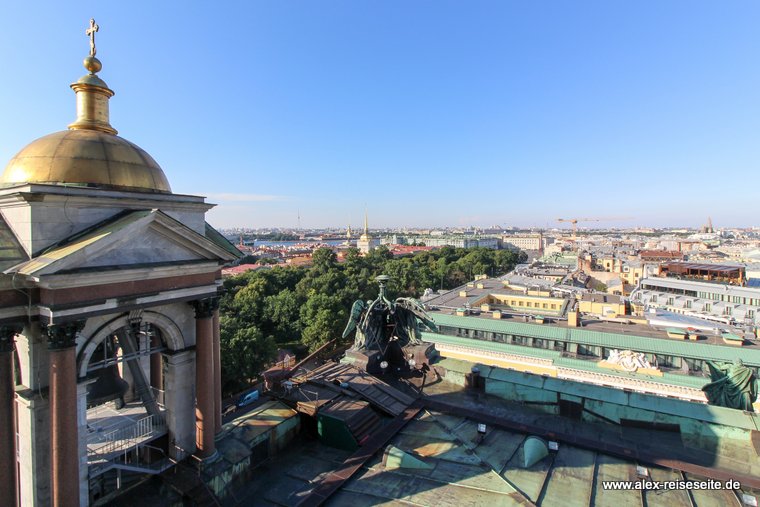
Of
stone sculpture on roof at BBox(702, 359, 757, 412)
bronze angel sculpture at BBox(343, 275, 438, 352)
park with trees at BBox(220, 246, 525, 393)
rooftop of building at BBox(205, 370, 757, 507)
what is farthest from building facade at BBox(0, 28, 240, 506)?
stone sculpture on roof at BBox(702, 359, 757, 412)

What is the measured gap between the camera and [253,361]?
44.2 m

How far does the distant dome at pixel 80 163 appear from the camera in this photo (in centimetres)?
1298

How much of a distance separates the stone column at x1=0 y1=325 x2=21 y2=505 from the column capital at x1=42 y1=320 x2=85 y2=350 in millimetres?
910

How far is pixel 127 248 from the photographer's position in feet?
42.9

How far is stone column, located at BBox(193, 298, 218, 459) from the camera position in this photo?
50.5 feet

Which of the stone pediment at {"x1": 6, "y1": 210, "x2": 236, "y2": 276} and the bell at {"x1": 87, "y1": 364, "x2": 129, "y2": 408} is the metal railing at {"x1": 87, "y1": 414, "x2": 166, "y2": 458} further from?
the stone pediment at {"x1": 6, "y1": 210, "x2": 236, "y2": 276}

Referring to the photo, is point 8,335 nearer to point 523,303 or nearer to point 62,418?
point 62,418

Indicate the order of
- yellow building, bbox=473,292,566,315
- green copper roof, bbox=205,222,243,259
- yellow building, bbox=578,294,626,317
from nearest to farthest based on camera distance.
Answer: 1. green copper roof, bbox=205,222,243,259
2. yellow building, bbox=578,294,626,317
3. yellow building, bbox=473,292,566,315

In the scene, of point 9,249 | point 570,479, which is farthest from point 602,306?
point 9,249

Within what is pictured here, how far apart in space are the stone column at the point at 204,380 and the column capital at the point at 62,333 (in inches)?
158

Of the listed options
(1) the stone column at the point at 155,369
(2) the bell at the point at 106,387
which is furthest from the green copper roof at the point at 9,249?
(1) the stone column at the point at 155,369

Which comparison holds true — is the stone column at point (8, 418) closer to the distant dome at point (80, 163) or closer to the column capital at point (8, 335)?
the column capital at point (8, 335)

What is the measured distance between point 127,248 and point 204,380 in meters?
5.77

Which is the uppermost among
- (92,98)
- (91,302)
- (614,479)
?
(92,98)
